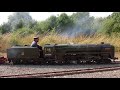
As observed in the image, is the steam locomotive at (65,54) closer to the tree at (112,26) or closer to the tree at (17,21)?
the tree at (112,26)

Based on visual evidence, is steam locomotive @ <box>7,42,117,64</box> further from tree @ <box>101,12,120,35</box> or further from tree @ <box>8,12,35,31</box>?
tree @ <box>8,12,35,31</box>

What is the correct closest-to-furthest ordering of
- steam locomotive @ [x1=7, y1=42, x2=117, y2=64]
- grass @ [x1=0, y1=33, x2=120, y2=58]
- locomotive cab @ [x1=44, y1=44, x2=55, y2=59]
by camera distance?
1. steam locomotive @ [x1=7, y1=42, x2=117, y2=64]
2. locomotive cab @ [x1=44, y1=44, x2=55, y2=59]
3. grass @ [x1=0, y1=33, x2=120, y2=58]

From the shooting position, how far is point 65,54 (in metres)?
14.9

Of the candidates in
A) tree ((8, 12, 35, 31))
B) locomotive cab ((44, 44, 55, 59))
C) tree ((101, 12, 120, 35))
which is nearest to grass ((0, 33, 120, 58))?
tree ((101, 12, 120, 35))

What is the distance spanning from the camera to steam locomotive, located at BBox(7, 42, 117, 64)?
48.9ft

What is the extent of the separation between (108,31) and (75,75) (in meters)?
14.6

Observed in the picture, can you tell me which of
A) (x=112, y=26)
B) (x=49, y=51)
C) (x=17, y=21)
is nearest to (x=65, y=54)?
(x=49, y=51)

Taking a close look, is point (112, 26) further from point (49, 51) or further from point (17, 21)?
point (17, 21)

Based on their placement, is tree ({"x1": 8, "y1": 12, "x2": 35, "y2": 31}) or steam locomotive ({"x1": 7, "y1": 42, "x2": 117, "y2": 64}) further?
tree ({"x1": 8, "y1": 12, "x2": 35, "y2": 31})

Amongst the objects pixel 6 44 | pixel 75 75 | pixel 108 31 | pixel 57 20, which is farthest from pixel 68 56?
pixel 57 20

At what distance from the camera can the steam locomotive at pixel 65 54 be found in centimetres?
1490

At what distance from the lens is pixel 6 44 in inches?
874

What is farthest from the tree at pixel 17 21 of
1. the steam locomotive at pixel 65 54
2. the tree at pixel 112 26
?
the steam locomotive at pixel 65 54

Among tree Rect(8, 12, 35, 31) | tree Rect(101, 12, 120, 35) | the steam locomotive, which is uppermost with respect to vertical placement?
tree Rect(8, 12, 35, 31)
